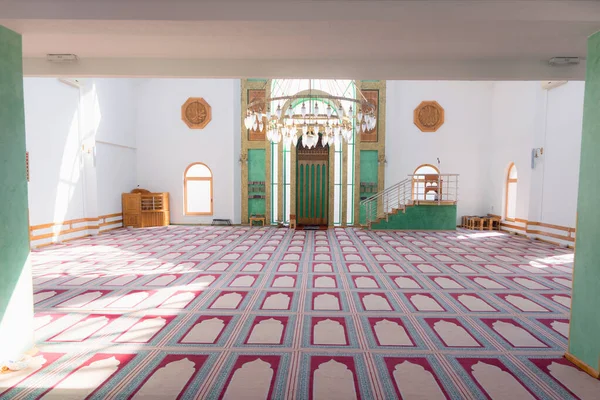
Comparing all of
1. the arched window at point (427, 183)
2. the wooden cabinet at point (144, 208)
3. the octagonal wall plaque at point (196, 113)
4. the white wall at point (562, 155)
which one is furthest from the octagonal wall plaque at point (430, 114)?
the wooden cabinet at point (144, 208)

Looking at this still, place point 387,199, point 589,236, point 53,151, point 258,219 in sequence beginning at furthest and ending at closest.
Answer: point 258,219 → point 387,199 → point 53,151 → point 589,236

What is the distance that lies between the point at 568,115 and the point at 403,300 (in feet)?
20.9

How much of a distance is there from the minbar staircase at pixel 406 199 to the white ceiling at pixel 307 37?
6.06m

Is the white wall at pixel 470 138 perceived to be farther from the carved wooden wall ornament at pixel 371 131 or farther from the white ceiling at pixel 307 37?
the white ceiling at pixel 307 37

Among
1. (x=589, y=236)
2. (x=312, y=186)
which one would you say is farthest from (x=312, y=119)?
(x=589, y=236)

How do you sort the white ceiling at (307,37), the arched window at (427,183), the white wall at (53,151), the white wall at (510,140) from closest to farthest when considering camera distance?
the white ceiling at (307,37)
the white wall at (53,151)
the white wall at (510,140)
the arched window at (427,183)

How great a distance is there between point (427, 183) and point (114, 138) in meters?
8.84

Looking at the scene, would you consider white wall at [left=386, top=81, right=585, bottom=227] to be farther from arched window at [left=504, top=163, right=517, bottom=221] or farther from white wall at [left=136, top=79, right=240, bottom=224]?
white wall at [left=136, top=79, right=240, bottom=224]

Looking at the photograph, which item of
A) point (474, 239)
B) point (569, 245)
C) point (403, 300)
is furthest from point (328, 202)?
point (403, 300)

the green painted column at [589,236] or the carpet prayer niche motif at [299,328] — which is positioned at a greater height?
the green painted column at [589,236]

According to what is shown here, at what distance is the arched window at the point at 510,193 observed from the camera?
9.35 m

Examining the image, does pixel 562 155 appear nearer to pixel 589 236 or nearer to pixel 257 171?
pixel 589 236

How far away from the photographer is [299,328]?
3.08 meters

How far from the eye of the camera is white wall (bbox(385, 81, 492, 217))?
10.2m
